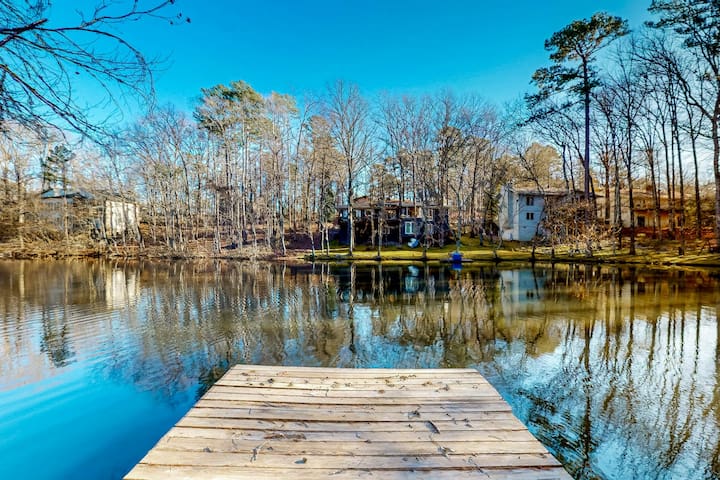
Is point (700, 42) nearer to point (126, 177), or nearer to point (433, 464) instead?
point (433, 464)

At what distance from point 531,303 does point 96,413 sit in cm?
1109

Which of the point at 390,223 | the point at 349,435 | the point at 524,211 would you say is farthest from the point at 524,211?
the point at 349,435

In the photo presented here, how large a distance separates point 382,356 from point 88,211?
1610 inches

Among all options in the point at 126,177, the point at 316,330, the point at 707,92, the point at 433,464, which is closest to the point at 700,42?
the point at 707,92

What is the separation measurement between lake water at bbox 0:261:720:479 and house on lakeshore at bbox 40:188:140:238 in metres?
25.6

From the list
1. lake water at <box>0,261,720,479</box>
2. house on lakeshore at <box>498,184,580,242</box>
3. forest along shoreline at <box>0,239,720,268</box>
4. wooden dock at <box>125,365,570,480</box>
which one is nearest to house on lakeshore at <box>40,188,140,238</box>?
forest along shoreline at <box>0,239,720,268</box>

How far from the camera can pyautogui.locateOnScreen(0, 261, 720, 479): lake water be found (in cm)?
381

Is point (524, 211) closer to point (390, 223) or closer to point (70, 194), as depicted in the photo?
point (390, 223)

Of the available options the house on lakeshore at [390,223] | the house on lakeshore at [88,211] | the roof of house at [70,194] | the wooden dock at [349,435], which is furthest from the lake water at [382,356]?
the roof of house at [70,194]

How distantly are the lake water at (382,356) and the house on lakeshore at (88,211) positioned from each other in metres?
25.6

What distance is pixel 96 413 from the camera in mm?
4652

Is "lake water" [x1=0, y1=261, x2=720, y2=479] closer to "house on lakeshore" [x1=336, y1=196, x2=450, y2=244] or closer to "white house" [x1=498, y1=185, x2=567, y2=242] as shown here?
"house on lakeshore" [x1=336, y1=196, x2=450, y2=244]

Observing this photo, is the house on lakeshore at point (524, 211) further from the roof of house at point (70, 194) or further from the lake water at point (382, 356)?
the roof of house at point (70, 194)

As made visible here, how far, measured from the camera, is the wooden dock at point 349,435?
81.7 inches
